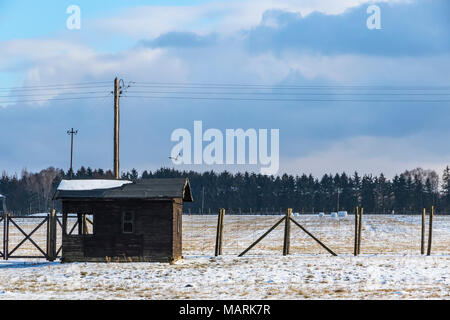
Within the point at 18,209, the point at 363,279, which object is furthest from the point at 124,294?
the point at 18,209

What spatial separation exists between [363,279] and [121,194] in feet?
36.9

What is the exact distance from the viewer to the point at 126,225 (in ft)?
94.7

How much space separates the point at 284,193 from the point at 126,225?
137495 mm

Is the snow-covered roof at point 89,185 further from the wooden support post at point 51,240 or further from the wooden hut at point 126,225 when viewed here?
the wooden support post at point 51,240

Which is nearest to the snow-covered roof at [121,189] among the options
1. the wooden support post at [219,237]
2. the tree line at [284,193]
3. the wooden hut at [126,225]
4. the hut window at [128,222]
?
the wooden hut at [126,225]

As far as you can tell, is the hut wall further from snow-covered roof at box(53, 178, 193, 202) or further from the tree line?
the tree line

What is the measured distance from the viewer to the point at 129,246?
28578 mm

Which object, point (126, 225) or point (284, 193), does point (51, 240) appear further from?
point (284, 193)

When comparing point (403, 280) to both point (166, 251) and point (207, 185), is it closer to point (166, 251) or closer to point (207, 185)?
point (166, 251)

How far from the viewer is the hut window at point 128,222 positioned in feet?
94.4

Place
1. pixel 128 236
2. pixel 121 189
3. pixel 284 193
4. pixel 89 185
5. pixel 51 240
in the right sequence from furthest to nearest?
1. pixel 284 193
2. pixel 51 240
3. pixel 89 185
4. pixel 121 189
5. pixel 128 236

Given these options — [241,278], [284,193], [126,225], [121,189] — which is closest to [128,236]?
[126,225]
